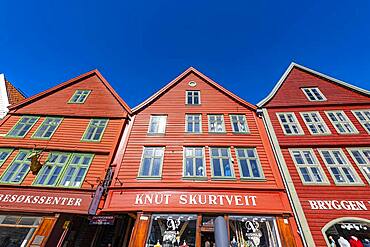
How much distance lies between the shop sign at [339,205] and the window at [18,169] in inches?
615

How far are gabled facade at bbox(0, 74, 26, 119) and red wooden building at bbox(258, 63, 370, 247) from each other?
2035 cm

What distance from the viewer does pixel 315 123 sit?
13.7 meters

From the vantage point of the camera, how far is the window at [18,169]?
1142 centimetres

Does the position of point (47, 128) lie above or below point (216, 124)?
below

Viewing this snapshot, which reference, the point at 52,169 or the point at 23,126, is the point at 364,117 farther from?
the point at 23,126

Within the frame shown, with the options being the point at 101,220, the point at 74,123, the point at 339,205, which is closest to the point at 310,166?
the point at 339,205

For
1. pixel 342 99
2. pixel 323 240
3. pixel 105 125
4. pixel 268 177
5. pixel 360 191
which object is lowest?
pixel 323 240

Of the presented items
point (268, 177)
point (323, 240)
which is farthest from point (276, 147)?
point (323, 240)

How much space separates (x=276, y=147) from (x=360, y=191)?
439 cm

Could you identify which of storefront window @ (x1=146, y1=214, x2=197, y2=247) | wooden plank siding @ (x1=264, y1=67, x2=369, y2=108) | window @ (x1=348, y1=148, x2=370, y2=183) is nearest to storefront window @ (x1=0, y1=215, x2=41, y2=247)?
storefront window @ (x1=146, y1=214, x2=197, y2=247)

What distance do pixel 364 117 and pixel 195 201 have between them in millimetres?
12635

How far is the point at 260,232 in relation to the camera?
32.3 ft

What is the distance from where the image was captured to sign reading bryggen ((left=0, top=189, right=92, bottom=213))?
33.9 ft

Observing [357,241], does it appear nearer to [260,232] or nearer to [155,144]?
[260,232]
